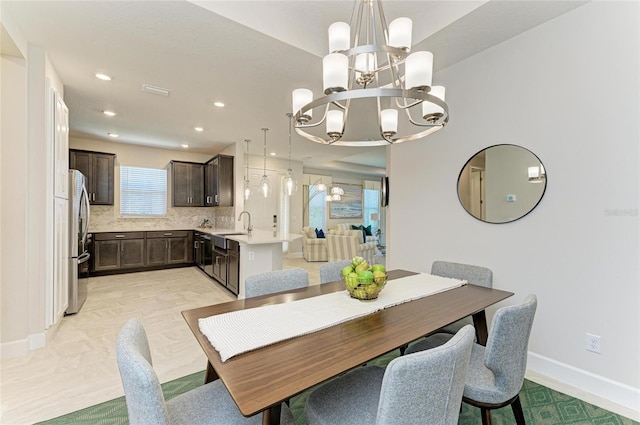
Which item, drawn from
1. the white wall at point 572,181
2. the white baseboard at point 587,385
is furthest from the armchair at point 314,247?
the white baseboard at point 587,385

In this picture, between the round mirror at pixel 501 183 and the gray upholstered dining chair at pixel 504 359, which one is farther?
the round mirror at pixel 501 183

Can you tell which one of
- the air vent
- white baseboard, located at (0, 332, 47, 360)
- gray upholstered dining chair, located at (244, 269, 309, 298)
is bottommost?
→ white baseboard, located at (0, 332, 47, 360)

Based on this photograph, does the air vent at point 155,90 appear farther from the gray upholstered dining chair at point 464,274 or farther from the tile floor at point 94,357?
the gray upholstered dining chair at point 464,274

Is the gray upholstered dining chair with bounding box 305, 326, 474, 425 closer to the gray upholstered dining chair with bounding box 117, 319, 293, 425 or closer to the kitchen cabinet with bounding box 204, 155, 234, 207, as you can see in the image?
the gray upholstered dining chair with bounding box 117, 319, 293, 425

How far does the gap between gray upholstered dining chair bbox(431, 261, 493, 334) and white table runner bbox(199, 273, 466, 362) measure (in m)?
0.37

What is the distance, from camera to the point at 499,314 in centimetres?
125

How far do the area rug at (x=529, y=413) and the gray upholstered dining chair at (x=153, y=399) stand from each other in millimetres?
801

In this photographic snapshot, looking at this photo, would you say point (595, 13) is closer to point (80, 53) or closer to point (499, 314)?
point (499, 314)

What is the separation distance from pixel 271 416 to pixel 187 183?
6.29 metres

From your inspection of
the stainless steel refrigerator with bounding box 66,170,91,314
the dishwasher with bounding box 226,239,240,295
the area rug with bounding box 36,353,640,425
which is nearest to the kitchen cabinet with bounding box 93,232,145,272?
the stainless steel refrigerator with bounding box 66,170,91,314

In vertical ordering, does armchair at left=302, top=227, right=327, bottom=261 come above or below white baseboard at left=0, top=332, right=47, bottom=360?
above

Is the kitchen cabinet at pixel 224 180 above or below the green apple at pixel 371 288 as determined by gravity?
above

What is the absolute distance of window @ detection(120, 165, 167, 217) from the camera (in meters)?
6.14

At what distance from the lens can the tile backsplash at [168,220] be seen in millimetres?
5840
